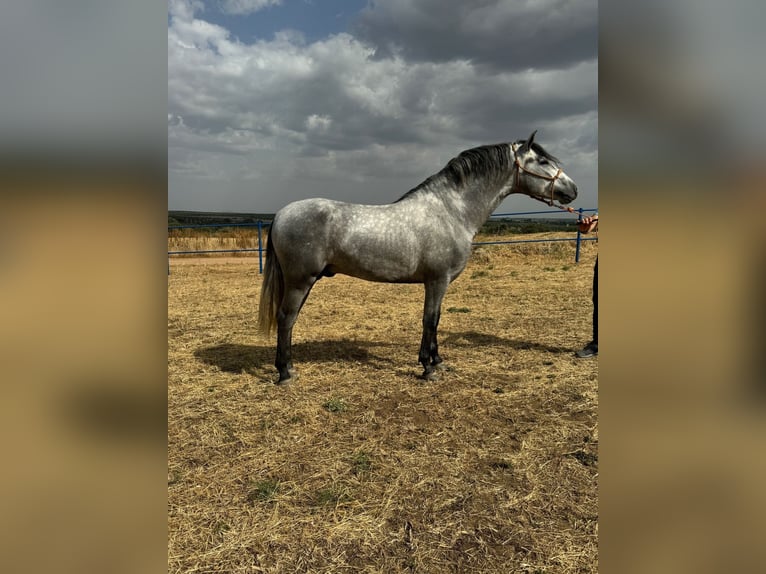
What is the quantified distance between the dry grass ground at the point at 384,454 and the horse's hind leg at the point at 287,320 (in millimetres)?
→ 169

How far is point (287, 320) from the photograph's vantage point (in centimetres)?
390

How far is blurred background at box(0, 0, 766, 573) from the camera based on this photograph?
35 cm

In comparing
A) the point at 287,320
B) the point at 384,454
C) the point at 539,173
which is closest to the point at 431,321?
the point at 287,320

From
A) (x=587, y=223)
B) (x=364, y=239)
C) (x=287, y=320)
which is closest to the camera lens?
(x=364, y=239)

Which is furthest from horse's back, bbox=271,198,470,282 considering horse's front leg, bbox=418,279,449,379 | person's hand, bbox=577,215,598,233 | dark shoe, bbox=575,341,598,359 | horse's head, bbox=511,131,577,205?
dark shoe, bbox=575,341,598,359
